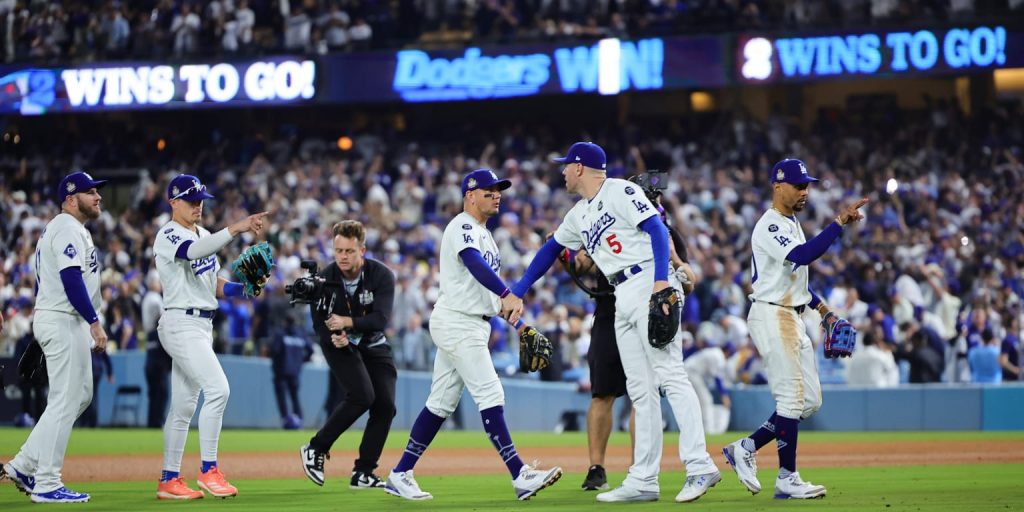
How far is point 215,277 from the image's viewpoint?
29.2 feet

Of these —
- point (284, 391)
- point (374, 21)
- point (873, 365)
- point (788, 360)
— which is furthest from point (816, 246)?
point (374, 21)

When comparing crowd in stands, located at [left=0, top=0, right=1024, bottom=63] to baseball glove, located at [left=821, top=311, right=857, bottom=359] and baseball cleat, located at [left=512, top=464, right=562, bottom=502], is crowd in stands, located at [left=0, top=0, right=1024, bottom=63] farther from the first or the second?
baseball cleat, located at [left=512, top=464, right=562, bottom=502]

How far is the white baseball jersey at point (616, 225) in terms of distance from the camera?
7832 millimetres

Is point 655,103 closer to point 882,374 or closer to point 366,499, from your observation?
point 882,374

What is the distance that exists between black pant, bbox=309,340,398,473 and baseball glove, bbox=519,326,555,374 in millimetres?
1523

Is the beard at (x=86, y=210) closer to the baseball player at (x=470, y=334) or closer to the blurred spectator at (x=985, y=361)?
the baseball player at (x=470, y=334)

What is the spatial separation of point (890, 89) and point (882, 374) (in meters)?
11.9

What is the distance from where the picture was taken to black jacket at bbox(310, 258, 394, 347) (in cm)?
934

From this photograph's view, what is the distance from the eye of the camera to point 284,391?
60.5 feet

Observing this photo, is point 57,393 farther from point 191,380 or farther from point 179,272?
point 179,272

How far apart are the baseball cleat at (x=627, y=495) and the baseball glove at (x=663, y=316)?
882 mm

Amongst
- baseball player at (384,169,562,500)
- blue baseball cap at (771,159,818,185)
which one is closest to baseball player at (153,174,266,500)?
baseball player at (384,169,562,500)

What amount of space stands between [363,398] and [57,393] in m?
1.99

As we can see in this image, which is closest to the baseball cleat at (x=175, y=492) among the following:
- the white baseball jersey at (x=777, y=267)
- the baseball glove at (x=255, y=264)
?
the baseball glove at (x=255, y=264)
